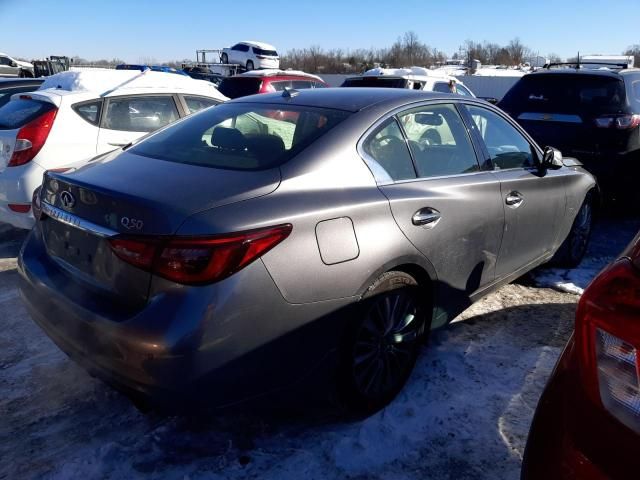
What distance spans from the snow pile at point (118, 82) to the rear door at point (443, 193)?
359 centimetres

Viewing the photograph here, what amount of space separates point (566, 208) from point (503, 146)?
884 millimetres

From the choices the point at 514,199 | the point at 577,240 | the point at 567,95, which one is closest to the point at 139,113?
the point at 514,199

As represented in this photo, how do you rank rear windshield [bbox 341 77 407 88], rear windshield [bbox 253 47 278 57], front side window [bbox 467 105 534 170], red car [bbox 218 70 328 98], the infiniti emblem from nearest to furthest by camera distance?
1. the infiniti emblem
2. front side window [bbox 467 105 534 170]
3. rear windshield [bbox 341 77 407 88]
4. red car [bbox 218 70 328 98]
5. rear windshield [bbox 253 47 278 57]

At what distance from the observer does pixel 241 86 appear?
34.5 feet

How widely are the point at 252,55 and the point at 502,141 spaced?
31000 millimetres

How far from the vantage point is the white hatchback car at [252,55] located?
1278 inches

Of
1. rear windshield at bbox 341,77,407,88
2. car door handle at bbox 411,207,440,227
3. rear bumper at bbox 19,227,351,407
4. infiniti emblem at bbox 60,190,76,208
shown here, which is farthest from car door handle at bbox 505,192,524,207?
rear windshield at bbox 341,77,407,88

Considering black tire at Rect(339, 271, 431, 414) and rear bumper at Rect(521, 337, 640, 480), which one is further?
black tire at Rect(339, 271, 431, 414)

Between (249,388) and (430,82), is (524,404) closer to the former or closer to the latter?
(249,388)

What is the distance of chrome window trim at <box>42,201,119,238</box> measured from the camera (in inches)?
84.4

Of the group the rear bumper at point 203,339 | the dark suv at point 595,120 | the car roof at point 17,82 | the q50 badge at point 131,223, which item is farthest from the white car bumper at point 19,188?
the dark suv at point 595,120

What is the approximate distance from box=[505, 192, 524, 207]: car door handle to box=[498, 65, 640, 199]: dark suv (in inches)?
124

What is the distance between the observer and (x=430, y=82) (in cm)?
1005

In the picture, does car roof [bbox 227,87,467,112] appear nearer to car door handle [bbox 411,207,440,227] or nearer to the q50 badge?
car door handle [bbox 411,207,440,227]
